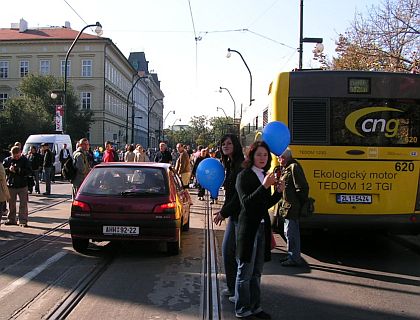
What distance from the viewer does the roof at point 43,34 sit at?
7294 cm

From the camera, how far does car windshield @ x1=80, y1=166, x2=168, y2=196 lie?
316 inches

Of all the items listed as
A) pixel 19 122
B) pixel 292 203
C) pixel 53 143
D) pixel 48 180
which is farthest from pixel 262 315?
pixel 19 122

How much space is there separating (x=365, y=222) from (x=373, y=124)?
5.10ft

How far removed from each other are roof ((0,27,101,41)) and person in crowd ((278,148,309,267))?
2704 inches

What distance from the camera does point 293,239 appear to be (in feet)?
25.0

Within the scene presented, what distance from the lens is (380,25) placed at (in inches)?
726

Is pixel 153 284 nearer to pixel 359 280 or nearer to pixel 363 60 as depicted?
pixel 359 280

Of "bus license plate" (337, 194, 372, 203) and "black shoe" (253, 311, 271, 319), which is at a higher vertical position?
"bus license plate" (337, 194, 372, 203)

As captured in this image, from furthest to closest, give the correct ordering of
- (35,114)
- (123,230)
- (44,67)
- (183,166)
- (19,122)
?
1. (44,67)
2. (35,114)
3. (19,122)
4. (183,166)
5. (123,230)

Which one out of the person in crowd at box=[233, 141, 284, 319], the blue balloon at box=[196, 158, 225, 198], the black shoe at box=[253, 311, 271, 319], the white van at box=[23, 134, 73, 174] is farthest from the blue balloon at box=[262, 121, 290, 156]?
the white van at box=[23, 134, 73, 174]

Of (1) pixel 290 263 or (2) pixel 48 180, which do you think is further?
(2) pixel 48 180

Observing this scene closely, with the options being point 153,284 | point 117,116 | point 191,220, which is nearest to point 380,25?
point 191,220

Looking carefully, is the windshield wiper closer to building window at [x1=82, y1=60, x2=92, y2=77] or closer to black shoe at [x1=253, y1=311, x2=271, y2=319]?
black shoe at [x1=253, y1=311, x2=271, y2=319]

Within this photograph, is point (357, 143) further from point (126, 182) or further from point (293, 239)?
point (126, 182)
